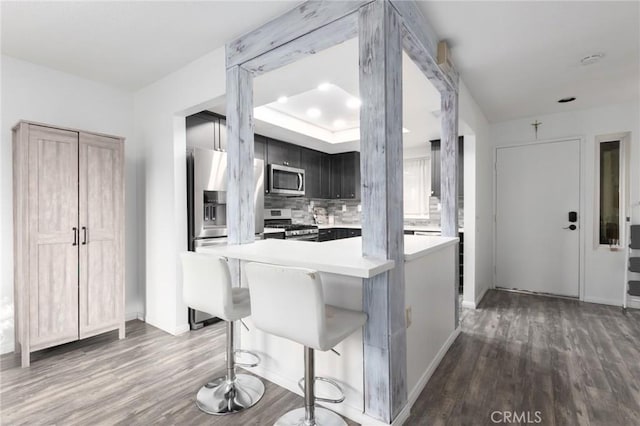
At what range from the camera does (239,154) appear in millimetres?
2443

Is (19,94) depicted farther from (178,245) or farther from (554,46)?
(554,46)

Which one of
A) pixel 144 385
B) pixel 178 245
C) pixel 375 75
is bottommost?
pixel 144 385

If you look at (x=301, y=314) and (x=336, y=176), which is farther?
(x=336, y=176)

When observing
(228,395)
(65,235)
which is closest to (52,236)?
(65,235)

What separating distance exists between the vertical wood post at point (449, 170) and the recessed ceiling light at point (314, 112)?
171 centimetres

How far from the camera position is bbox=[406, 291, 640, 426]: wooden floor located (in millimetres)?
1843

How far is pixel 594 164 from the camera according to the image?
4008 millimetres

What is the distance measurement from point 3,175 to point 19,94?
0.69 m

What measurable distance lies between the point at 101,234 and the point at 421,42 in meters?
2.93

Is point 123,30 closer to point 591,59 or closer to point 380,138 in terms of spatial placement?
point 380,138

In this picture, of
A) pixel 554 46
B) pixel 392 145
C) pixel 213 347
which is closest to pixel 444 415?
pixel 392 145

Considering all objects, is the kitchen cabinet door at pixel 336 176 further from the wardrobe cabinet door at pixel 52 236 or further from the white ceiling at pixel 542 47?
the wardrobe cabinet door at pixel 52 236

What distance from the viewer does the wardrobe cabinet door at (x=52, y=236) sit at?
2489 millimetres

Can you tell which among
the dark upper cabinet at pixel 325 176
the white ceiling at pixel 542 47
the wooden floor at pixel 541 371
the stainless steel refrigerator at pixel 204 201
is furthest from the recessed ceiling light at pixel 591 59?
the dark upper cabinet at pixel 325 176
